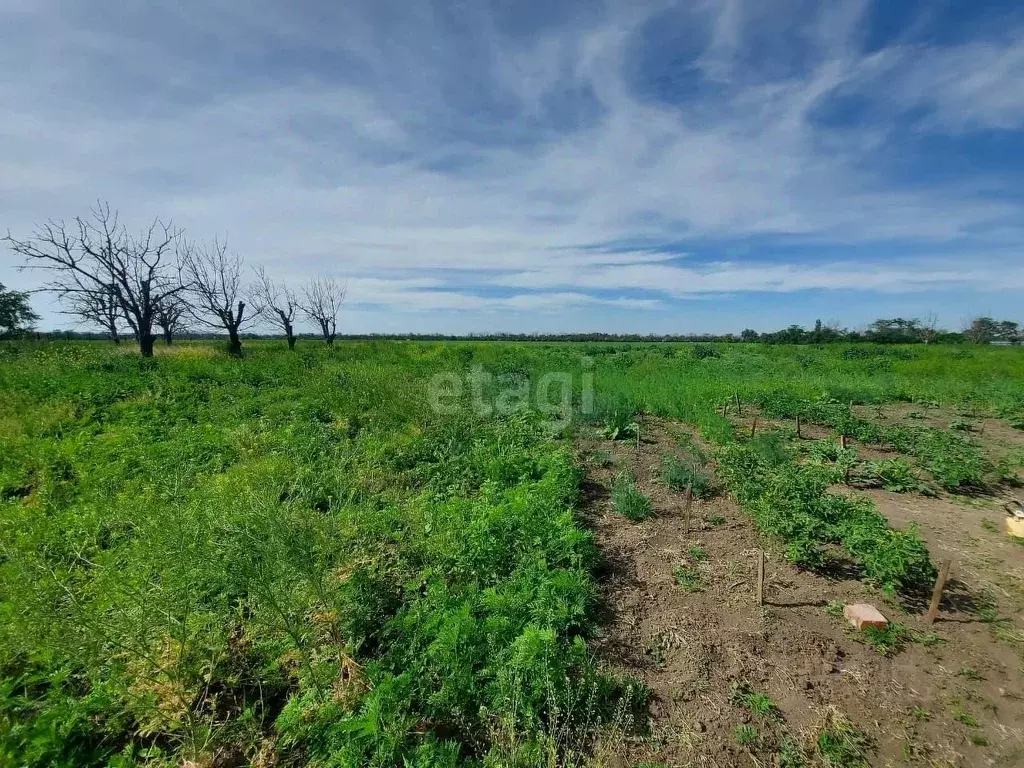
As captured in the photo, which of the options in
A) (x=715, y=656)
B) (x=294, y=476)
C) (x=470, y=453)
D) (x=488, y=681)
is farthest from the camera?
(x=470, y=453)

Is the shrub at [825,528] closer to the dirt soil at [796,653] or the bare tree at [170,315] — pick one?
the dirt soil at [796,653]

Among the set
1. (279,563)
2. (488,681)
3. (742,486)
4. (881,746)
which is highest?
(279,563)

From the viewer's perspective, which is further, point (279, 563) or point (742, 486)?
point (742, 486)

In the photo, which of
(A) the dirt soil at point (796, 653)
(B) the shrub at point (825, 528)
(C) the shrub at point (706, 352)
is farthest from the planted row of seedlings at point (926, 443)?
(C) the shrub at point (706, 352)

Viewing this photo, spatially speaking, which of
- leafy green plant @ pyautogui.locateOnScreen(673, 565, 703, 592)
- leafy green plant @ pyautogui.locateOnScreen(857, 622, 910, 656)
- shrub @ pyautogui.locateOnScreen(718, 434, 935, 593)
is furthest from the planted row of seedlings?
leafy green plant @ pyautogui.locateOnScreen(673, 565, 703, 592)

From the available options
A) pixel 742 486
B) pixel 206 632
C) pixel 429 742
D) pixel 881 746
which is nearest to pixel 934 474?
pixel 742 486

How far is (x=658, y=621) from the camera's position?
3420 mm

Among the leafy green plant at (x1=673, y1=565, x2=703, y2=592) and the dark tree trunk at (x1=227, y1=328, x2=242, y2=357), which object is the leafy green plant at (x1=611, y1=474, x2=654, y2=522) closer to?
the leafy green plant at (x1=673, y1=565, x2=703, y2=592)

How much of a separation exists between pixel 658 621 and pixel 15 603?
4.44 m

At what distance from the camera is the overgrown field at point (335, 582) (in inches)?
95.6

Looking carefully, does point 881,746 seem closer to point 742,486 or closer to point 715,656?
point 715,656

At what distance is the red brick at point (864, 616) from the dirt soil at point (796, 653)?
11 centimetres

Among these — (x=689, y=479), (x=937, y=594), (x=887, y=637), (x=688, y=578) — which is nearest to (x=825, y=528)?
(x=937, y=594)

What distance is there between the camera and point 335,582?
355 cm
